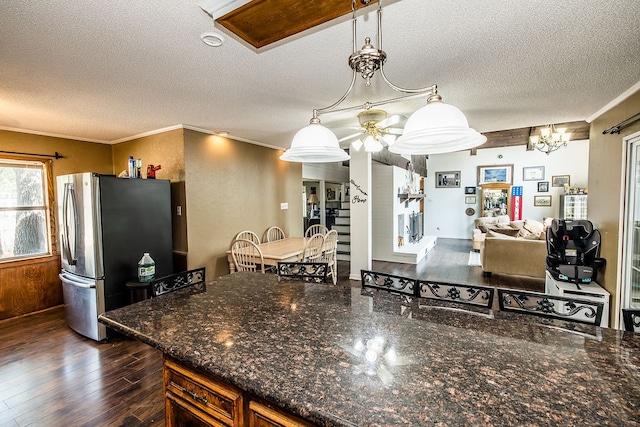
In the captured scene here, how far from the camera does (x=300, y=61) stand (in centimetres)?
201

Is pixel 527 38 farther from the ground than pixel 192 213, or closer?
farther from the ground

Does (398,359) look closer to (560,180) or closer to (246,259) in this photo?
(246,259)

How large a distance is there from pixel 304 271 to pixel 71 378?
219 cm

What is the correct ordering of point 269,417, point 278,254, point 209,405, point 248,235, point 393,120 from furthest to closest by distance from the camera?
point 248,235, point 278,254, point 393,120, point 209,405, point 269,417

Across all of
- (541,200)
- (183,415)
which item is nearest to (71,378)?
(183,415)

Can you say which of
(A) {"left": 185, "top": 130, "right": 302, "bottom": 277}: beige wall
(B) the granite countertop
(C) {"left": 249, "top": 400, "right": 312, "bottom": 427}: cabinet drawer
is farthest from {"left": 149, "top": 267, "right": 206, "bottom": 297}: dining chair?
(A) {"left": 185, "top": 130, "right": 302, "bottom": 277}: beige wall

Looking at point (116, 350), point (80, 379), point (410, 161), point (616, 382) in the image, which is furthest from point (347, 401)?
point (410, 161)

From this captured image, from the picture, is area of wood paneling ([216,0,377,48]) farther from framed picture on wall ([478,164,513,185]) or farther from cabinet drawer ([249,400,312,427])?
framed picture on wall ([478,164,513,185])

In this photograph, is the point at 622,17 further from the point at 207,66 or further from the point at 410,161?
the point at 410,161

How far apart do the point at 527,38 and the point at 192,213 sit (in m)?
3.80

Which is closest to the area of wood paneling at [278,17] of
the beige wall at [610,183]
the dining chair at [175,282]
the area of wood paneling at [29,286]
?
the dining chair at [175,282]

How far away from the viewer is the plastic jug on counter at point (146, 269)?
3.25 meters

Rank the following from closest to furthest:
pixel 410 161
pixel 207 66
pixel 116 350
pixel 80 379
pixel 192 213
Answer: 1. pixel 207 66
2. pixel 80 379
3. pixel 116 350
4. pixel 192 213
5. pixel 410 161

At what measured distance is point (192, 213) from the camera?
391 centimetres
